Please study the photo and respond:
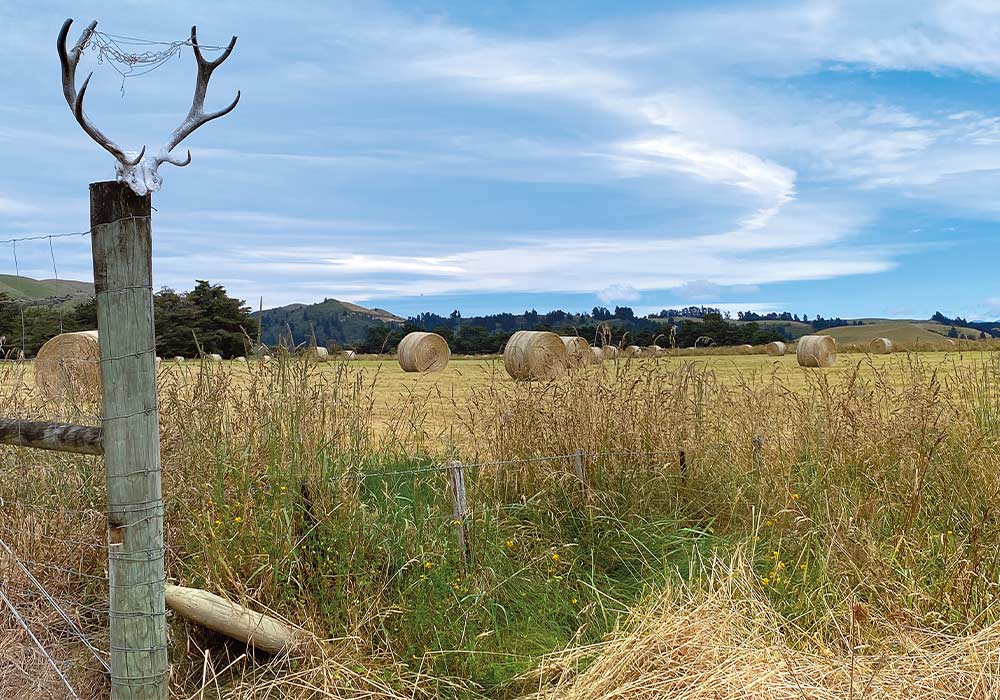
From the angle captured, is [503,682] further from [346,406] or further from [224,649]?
[346,406]

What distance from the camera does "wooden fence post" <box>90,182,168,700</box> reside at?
2889 mm

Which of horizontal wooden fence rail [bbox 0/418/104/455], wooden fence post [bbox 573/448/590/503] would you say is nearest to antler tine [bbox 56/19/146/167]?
horizontal wooden fence rail [bbox 0/418/104/455]

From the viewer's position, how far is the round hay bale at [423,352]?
77.9 feet

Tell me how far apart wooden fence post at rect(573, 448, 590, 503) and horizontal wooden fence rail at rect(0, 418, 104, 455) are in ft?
9.26

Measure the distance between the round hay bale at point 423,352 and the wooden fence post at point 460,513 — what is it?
19317 millimetres

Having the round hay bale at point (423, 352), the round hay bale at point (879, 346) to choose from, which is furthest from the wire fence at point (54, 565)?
the round hay bale at point (879, 346)

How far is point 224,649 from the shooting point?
3699 millimetres

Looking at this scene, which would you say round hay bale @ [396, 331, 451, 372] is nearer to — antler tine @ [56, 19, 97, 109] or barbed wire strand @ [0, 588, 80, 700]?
barbed wire strand @ [0, 588, 80, 700]

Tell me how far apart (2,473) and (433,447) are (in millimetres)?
3476

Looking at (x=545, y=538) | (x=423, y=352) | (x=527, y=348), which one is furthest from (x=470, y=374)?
(x=545, y=538)

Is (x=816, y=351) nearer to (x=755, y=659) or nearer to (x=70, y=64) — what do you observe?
(x=755, y=659)

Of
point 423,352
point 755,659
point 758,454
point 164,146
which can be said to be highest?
point 164,146

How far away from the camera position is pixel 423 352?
2405 centimetres

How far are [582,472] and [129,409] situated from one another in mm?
2939
